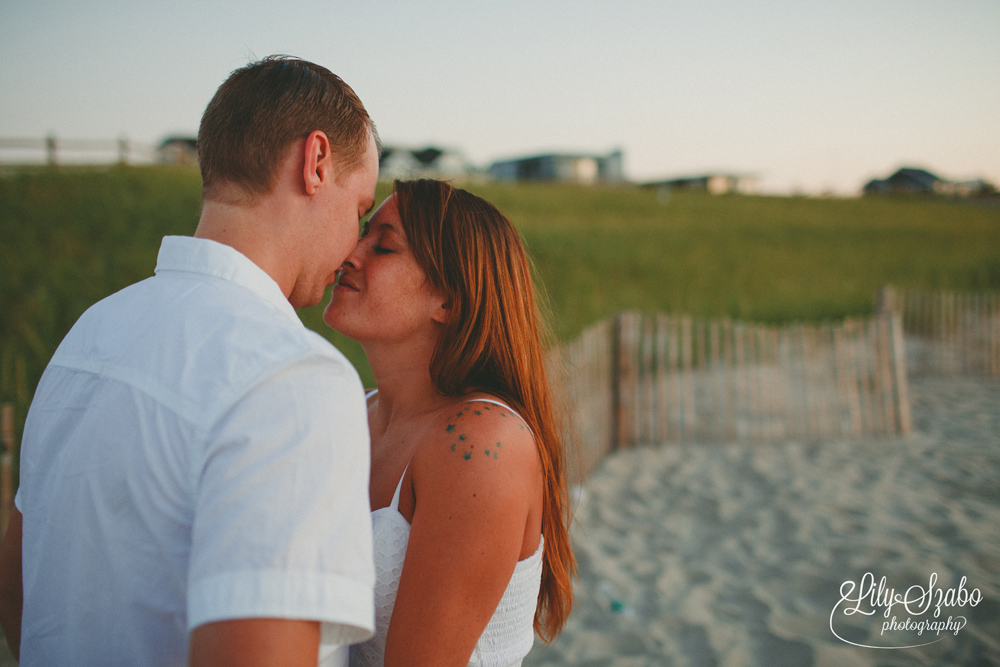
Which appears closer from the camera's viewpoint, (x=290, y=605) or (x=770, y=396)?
(x=290, y=605)

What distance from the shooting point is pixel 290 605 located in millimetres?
841

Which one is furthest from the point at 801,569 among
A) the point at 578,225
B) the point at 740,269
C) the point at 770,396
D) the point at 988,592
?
the point at 578,225

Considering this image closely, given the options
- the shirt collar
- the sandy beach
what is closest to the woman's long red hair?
the shirt collar

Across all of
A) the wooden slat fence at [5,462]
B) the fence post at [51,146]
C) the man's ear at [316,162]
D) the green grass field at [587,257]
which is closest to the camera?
the man's ear at [316,162]

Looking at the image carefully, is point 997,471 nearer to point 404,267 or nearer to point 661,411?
point 661,411

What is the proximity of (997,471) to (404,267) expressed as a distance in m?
6.66

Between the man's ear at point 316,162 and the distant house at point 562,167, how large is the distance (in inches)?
2424

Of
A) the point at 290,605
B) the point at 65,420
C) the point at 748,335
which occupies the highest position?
the point at 65,420

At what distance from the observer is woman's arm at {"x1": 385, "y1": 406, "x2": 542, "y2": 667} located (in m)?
1.50

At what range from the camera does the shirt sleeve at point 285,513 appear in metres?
0.83

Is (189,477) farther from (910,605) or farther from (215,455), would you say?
(910,605)

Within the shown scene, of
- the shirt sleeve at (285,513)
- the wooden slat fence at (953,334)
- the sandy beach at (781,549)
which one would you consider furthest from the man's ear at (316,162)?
the wooden slat fence at (953,334)

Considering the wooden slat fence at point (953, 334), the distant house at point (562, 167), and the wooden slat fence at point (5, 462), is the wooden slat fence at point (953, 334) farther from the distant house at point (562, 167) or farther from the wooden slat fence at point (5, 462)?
the distant house at point (562, 167)

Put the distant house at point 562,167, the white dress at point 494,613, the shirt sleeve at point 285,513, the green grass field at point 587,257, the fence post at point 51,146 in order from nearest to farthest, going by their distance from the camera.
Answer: the shirt sleeve at point 285,513 → the white dress at point 494,613 → the green grass field at point 587,257 → the fence post at point 51,146 → the distant house at point 562,167
